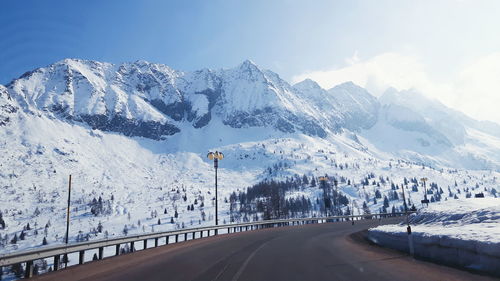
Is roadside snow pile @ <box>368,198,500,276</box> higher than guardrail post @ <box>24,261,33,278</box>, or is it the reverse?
roadside snow pile @ <box>368,198,500,276</box>

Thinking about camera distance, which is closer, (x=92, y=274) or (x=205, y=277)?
(x=205, y=277)

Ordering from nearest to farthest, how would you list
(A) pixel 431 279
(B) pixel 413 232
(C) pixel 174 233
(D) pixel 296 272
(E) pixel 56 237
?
(A) pixel 431 279 → (D) pixel 296 272 → (B) pixel 413 232 → (C) pixel 174 233 → (E) pixel 56 237

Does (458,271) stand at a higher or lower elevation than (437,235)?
lower

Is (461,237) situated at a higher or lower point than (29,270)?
higher

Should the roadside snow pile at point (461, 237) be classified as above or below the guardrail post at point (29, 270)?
above

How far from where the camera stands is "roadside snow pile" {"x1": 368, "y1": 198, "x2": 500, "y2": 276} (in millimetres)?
9523

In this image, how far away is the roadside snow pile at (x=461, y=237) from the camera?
952cm

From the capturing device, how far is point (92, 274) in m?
12.5

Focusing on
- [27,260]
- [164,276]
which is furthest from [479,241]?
[27,260]

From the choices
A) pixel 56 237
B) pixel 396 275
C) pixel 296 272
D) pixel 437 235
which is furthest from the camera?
pixel 56 237

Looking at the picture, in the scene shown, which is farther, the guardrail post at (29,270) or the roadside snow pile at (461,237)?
the guardrail post at (29,270)

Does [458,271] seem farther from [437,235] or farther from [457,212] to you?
[457,212]

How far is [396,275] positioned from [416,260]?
3117mm

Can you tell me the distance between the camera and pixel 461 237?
10641mm
